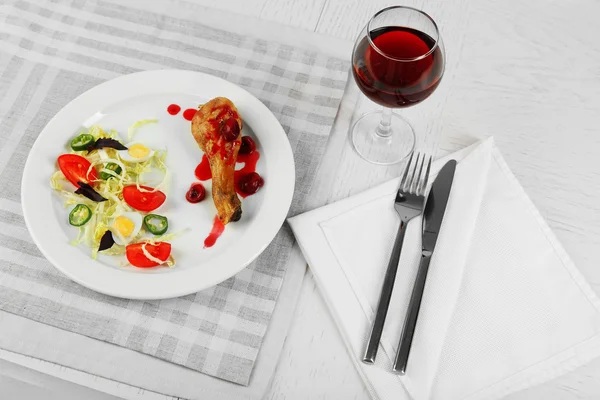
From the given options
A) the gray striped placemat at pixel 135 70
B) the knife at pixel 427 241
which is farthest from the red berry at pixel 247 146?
the knife at pixel 427 241

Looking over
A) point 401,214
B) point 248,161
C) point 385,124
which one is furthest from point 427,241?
point 248,161

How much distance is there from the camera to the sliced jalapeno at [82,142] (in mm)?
1420

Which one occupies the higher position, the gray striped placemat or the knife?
the knife

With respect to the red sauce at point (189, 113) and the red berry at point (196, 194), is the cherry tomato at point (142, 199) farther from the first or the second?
the red sauce at point (189, 113)

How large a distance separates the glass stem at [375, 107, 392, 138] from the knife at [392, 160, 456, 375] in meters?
0.19

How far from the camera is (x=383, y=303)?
1.22 m

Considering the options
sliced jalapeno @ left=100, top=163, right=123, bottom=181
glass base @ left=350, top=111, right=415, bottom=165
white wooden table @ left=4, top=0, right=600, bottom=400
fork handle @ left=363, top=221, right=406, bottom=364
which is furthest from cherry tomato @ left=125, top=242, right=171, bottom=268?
glass base @ left=350, top=111, right=415, bottom=165

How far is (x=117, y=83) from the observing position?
1529mm

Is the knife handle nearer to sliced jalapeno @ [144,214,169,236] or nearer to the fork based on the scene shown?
the fork

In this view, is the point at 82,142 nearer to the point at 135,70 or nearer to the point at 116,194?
the point at 116,194

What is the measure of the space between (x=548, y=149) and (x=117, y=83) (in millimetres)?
1152

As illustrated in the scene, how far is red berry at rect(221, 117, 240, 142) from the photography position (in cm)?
137

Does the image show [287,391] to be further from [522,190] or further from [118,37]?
[118,37]

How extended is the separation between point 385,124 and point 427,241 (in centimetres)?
36
